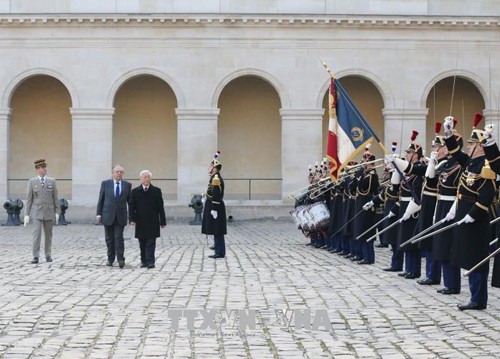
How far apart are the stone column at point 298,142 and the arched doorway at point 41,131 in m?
8.30

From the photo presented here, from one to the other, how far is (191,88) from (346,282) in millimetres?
19857

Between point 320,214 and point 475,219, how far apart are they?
9358 millimetres

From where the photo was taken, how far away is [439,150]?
1271 centimetres

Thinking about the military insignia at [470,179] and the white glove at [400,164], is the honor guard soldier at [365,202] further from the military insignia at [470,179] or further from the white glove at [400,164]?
the military insignia at [470,179]

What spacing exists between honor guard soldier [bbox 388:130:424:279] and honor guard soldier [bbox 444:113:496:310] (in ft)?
8.22

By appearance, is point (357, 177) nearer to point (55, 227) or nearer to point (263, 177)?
point (55, 227)

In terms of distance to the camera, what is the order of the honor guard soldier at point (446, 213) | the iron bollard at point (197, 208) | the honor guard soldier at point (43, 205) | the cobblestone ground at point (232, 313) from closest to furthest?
the cobblestone ground at point (232, 313)
the honor guard soldier at point (446, 213)
the honor guard soldier at point (43, 205)
the iron bollard at point (197, 208)

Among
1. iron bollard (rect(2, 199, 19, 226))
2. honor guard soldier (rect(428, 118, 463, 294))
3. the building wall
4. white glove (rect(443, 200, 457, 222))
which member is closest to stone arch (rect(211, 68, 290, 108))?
the building wall

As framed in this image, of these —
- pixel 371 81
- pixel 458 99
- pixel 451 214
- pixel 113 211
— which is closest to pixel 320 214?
pixel 113 211

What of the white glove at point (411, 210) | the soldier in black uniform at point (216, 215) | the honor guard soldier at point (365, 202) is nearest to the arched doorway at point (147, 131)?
the soldier in black uniform at point (216, 215)

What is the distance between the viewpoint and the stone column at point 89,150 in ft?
106

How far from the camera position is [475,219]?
10547mm

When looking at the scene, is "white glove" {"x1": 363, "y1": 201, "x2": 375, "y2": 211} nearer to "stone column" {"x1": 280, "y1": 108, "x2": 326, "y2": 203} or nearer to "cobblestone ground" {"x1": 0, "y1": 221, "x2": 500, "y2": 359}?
"cobblestone ground" {"x1": 0, "y1": 221, "x2": 500, "y2": 359}

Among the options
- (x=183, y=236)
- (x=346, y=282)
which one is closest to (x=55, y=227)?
(x=183, y=236)
